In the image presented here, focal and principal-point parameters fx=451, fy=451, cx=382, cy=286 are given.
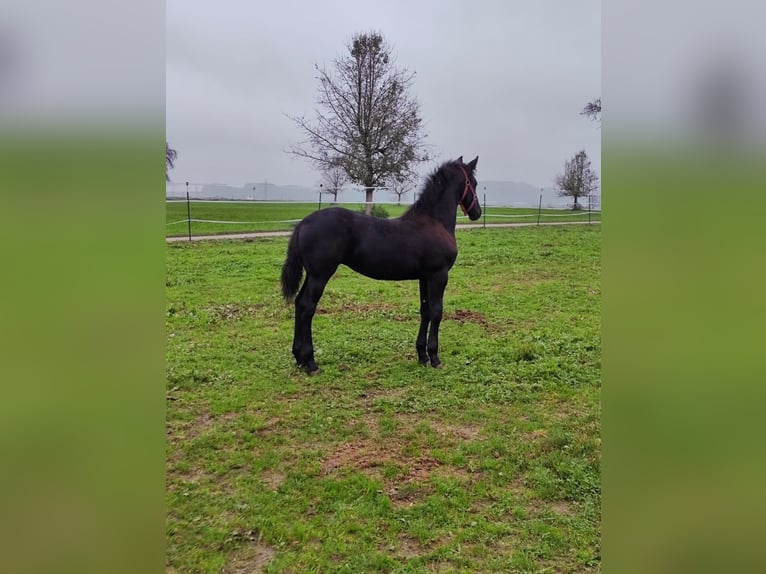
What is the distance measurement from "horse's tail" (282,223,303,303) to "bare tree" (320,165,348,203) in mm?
13599

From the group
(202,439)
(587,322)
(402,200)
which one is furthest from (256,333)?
(402,200)

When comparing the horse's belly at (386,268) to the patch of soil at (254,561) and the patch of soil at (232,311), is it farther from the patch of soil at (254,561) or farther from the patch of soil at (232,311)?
the patch of soil at (254,561)

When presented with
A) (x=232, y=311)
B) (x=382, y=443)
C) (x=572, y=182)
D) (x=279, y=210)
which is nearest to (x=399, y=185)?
(x=279, y=210)

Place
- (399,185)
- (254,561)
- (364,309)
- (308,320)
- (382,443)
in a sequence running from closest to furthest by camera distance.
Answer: (254,561) < (382,443) < (308,320) < (364,309) < (399,185)

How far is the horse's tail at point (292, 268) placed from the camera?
462 centimetres

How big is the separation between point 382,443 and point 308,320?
5.79 ft

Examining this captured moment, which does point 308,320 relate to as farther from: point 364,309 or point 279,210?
point 279,210

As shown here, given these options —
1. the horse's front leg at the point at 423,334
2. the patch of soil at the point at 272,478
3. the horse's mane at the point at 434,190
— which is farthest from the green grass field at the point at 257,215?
the patch of soil at the point at 272,478

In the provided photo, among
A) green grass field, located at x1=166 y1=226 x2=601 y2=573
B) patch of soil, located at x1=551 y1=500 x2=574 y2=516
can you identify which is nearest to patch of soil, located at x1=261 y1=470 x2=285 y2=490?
green grass field, located at x1=166 y1=226 x2=601 y2=573

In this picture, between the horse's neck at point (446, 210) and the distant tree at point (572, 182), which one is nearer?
the horse's neck at point (446, 210)

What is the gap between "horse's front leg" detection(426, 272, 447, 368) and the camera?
481 centimetres

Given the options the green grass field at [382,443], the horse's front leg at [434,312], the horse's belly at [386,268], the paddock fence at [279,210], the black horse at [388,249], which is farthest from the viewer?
the paddock fence at [279,210]

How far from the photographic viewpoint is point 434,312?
4852 millimetres

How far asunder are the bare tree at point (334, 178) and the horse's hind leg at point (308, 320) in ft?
45.1
